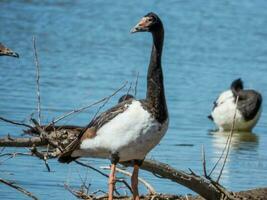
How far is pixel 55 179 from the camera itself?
1177 centimetres

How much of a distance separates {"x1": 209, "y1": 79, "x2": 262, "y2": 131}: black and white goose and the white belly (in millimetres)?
8413

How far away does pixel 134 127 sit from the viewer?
8.74 meters

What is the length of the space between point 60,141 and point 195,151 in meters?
4.66

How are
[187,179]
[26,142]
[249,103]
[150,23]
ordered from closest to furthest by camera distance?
[150,23], [26,142], [187,179], [249,103]

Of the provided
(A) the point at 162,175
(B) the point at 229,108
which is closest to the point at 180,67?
(B) the point at 229,108

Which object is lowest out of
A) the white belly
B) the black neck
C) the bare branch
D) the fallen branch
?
the fallen branch

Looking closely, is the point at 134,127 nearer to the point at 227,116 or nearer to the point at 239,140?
the point at 239,140

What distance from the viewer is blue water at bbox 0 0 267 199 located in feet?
41.6

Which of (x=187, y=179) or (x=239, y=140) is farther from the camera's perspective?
(x=239, y=140)

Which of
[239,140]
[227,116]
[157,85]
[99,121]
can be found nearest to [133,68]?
[227,116]

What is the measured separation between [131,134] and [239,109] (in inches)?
378

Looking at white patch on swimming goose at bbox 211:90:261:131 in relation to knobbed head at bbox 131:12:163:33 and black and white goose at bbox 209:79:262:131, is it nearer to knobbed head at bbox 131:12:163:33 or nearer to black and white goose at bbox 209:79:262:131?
black and white goose at bbox 209:79:262:131

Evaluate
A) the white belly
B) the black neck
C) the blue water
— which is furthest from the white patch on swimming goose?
the white belly

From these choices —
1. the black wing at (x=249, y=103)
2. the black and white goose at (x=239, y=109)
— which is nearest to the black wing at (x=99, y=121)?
the black and white goose at (x=239, y=109)
